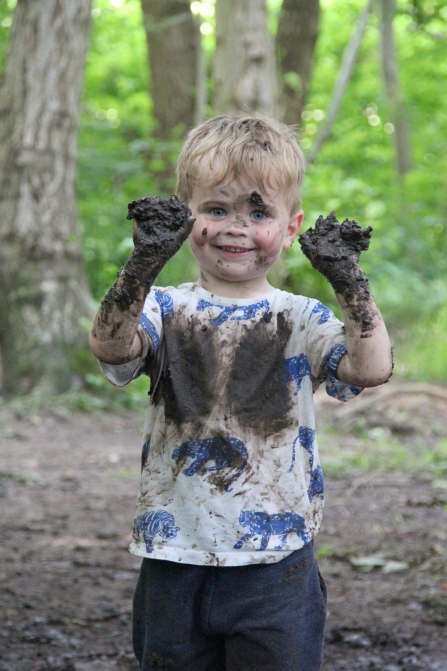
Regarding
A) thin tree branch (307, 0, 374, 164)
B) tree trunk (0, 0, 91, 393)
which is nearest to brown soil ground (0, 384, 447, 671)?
tree trunk (0, 0, 91, 393)

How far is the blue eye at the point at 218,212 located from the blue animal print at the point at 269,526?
0.78 metres

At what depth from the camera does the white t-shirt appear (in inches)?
80.4

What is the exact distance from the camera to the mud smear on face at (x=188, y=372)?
6.92 feet

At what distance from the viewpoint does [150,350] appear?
2137mm

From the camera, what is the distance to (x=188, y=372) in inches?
83.8

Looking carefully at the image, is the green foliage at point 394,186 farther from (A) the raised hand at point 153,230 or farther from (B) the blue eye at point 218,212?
(A) the raised hand at point 153,230

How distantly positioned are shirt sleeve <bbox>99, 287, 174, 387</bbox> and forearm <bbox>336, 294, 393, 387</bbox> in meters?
0.50

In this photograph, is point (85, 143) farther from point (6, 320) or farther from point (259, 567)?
point (259, 567)

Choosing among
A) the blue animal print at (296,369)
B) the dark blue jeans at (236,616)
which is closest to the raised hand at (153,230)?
the blue animal print at (296,369)

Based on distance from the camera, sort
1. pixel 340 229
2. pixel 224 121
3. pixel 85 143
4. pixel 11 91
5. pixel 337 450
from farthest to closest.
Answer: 1. pixel 85 143
2. pixel 11 91
3. pixel 337 450
4. pixel 224 121
5. pixel 340 229

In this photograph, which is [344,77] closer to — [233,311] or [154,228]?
[233,311]

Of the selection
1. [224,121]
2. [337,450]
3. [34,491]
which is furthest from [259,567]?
[337,450]

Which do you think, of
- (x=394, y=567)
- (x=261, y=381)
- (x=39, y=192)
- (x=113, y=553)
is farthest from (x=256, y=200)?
(x=39, y=192)

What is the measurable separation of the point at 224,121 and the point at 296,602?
133 cm
